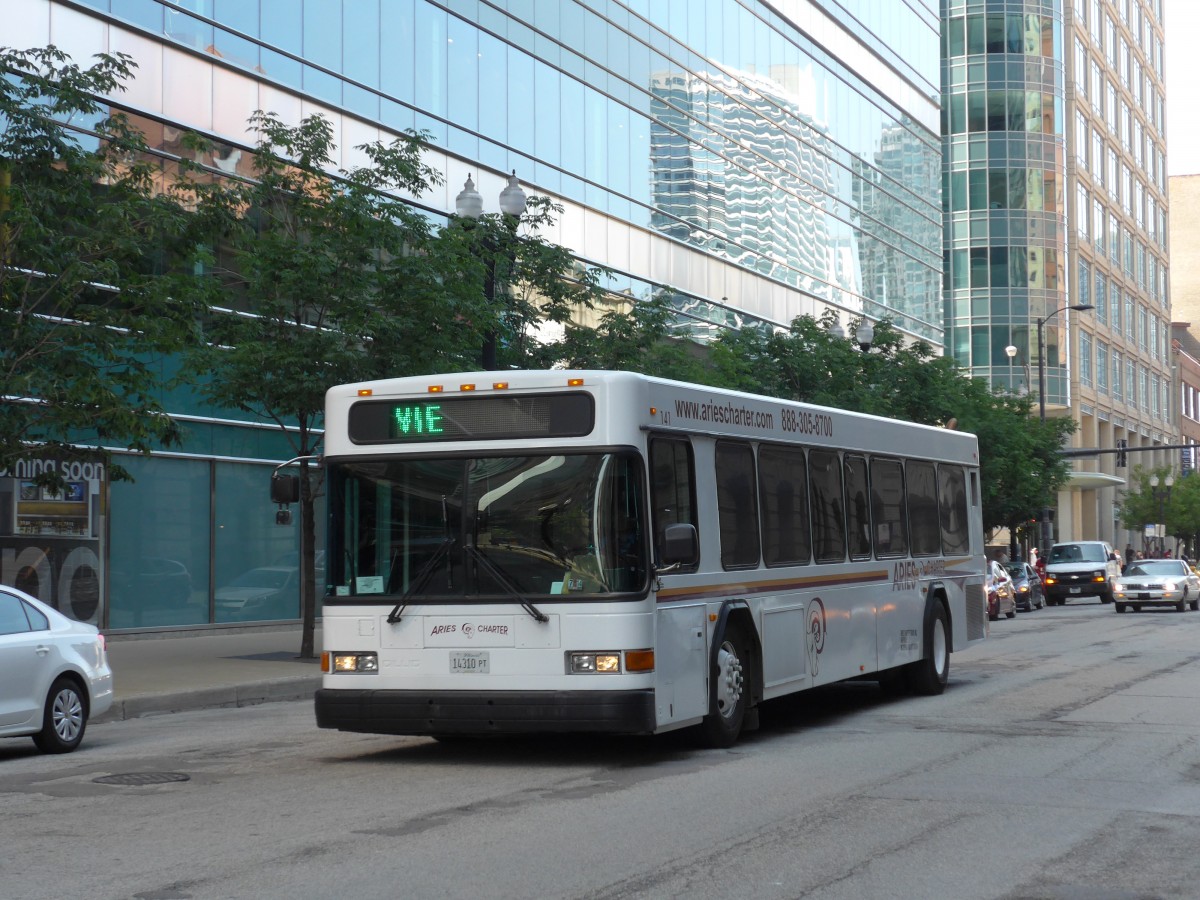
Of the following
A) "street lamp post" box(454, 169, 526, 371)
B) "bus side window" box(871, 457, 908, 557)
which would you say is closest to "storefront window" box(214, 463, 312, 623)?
"street lamp post" box(454, 169, 526, 371)

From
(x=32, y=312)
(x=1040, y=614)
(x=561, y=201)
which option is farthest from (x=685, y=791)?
(x=1040, y=614)

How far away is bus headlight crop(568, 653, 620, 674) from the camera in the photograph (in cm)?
1114

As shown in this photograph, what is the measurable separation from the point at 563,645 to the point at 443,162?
78.3 feet

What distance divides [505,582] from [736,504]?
2.39 metres

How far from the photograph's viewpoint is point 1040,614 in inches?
1714

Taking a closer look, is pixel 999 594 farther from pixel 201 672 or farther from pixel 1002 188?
pixel 1002 188

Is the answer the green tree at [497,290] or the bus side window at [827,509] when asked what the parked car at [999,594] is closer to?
the green tree at [497,290]

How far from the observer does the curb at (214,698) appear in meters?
16.7

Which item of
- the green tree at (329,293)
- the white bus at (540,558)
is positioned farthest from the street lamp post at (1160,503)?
the white bus at (540,558)

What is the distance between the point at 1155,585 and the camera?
4359 centimetres

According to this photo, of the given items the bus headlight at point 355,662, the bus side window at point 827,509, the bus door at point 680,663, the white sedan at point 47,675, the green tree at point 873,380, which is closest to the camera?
the bus door at point 680,663

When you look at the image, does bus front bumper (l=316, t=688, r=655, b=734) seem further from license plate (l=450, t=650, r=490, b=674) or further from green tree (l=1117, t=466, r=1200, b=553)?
green tree (l=1117, t=466, r=1200, b=553)

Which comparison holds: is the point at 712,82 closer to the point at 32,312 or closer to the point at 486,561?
the point at 32,312

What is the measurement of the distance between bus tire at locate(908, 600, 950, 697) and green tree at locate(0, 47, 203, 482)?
8.65 metres
